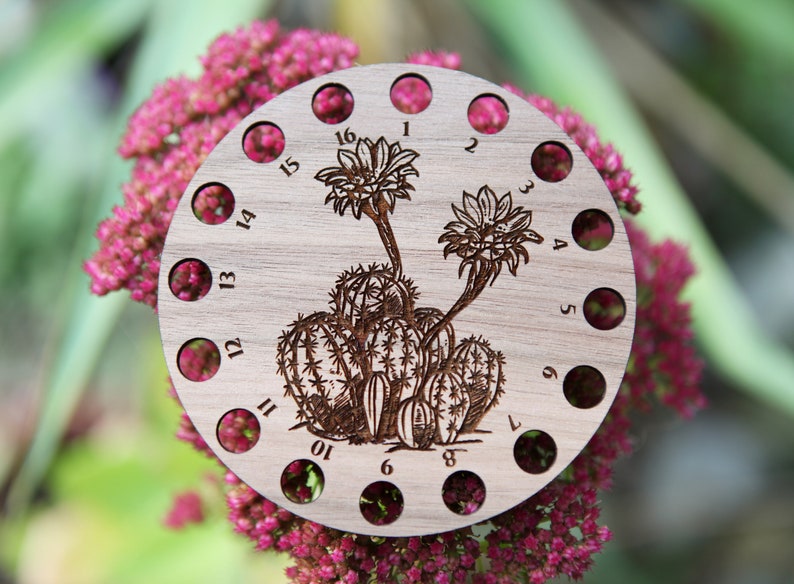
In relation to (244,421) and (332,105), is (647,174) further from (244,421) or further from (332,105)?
(244,421)

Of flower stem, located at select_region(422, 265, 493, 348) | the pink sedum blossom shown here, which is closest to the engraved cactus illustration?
flower stem, located at select_region(422, 265, 493, 348)

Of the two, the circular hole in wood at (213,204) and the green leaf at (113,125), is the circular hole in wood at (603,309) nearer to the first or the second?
the circular hole in wood at (213,204)

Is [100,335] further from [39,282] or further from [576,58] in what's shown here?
[39,282]

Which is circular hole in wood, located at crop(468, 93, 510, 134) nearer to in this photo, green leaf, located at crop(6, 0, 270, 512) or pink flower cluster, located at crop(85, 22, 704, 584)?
pink flower cluster, located at crop(85, 22, 704, 584)

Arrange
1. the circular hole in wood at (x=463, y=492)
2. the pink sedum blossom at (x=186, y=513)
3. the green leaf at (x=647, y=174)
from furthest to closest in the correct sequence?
the green leaf at (x=647, y=174) → the pink sedum blossom at (x=186, y=513) → the circular hole in wood at (x=463, y=492)

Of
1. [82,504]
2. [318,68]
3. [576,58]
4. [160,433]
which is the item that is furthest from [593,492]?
[82,504]

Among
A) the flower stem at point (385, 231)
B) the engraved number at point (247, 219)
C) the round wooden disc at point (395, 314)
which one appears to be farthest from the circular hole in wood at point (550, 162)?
the engraved number at point (247, 219)
